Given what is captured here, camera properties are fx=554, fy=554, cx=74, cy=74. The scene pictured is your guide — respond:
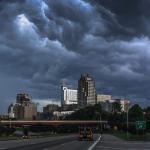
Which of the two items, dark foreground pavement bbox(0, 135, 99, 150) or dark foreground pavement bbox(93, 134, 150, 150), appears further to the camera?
dark foreground pavement bbox(93, 134, 150, 150)

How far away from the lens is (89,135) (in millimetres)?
96938

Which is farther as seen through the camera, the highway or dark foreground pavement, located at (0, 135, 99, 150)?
the highway

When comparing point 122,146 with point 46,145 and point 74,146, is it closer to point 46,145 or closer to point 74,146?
point 74,146

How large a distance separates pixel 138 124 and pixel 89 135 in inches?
439

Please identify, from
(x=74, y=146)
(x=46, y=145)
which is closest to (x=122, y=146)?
(x=74, y=146)

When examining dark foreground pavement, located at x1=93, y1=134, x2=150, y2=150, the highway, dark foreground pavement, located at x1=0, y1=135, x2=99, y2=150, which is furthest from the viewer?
dark foreground pavement, located at x1=93, y1=134, x2=150, y2=150

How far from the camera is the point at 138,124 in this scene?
338 ft

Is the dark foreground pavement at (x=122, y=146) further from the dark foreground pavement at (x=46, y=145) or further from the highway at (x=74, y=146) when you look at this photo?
the dark foreground pavement at (x=46, y=145)

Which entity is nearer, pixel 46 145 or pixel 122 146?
pixel 122 146

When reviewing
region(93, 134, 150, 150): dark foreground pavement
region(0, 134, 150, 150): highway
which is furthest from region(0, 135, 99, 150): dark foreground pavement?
region(93, 134, 150, 150): dark foreground pavement

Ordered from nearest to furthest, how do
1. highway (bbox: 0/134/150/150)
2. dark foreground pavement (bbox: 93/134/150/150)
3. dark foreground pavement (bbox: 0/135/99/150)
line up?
dark foreground pavement (bbox: 0/135/99/150) → highway (bbox: 0/134/150/150) → dark foreground pavement (bbox: 93/134/150/150)

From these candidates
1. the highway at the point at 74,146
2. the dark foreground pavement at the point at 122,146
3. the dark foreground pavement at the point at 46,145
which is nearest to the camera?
the dark foreground pavement at the point at 46,145

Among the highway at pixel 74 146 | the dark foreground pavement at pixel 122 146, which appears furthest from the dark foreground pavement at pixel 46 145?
the dark foreground pavement at pixel 122 146

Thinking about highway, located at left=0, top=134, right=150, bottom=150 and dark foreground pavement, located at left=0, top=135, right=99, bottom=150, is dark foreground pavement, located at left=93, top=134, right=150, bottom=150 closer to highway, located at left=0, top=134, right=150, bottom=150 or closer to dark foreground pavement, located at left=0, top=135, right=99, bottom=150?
highway, located at left=0, top=134, right=150, bottom=150
